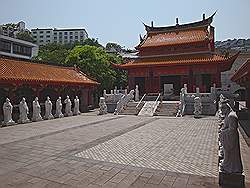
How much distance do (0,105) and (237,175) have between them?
15.4 metres

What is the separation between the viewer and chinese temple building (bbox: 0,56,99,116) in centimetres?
1641

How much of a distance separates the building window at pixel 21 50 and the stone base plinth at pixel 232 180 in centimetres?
5092

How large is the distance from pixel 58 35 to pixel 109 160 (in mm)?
119740

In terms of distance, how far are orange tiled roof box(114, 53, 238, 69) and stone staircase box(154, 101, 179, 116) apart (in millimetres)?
5242

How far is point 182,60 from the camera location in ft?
82.1

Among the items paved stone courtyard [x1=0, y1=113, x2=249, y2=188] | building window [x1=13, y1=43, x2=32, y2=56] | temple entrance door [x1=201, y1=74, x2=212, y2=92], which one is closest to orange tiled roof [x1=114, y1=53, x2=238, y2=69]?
temple entrance door [x1=201, y1=74, x2=212, y2=92]

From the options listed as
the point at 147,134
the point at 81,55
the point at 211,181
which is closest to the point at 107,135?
the point at 147,134

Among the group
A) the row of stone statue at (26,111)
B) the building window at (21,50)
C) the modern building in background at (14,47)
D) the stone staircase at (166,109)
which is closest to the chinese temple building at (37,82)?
the row of stone statue at (26,111)

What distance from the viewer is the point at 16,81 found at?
1598 centimetres

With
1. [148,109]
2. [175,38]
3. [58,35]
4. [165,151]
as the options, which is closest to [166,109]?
[148,109]

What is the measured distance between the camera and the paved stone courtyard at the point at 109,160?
5.44 m

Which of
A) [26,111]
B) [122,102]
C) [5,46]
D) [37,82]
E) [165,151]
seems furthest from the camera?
[5,46]

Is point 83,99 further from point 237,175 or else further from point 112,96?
point 237,175

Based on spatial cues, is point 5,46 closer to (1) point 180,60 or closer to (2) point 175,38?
(2) point 175,38
